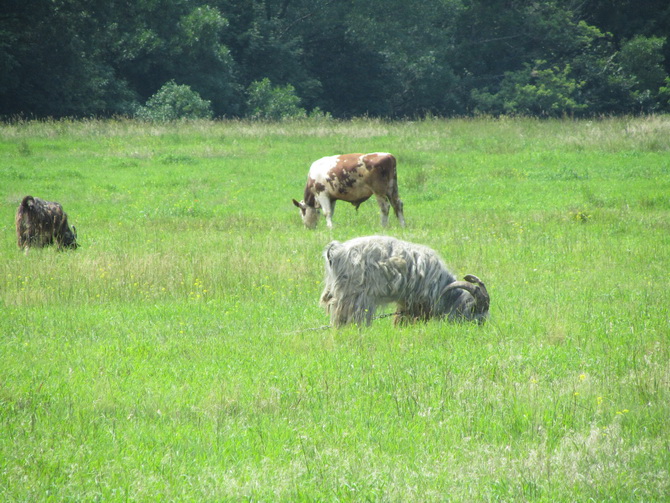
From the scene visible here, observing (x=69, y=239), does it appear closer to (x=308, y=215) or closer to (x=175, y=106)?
(x=308, y=215)

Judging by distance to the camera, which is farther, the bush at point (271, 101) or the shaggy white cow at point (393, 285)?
the bush at point (271, 101)

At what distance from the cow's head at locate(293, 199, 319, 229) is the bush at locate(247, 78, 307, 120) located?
2837 cm

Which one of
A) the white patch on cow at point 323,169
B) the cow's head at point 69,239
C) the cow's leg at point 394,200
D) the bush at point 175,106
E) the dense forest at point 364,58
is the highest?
the dense forest at point 364,58

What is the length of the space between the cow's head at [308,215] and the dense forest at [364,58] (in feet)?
78.9

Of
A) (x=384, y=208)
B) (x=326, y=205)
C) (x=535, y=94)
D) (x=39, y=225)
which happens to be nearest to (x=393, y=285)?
(x=39, y=225)

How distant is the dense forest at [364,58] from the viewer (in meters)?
40.2

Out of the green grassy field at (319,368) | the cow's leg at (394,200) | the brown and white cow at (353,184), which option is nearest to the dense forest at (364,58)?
the brown and white cow at (353,184)

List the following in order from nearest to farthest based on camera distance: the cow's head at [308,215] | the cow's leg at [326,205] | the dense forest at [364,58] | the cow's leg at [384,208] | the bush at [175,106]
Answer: the cow's leg at [384,208], the cow's head at [308,215], the cow's leg at [326,205], the bush at [175,106], the dense forest at [364,58]

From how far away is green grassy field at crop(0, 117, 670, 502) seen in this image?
14.8 ft

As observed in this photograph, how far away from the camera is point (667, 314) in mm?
8039

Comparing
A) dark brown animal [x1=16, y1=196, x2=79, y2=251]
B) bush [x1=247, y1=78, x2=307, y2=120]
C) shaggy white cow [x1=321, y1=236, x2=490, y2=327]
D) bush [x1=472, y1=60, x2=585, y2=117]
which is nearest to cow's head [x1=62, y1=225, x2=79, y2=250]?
dark brown animal [x1=16, y1=196, x2=79, y2=251]

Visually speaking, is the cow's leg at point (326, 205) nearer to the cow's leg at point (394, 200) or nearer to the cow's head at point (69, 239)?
the cow's leg at point (394, 200)

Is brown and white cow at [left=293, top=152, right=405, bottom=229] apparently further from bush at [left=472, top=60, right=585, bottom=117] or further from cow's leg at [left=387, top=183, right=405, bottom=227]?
bush at [left=472, top=60, right=585, bottom=117]

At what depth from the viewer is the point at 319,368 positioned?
6.55 metres
